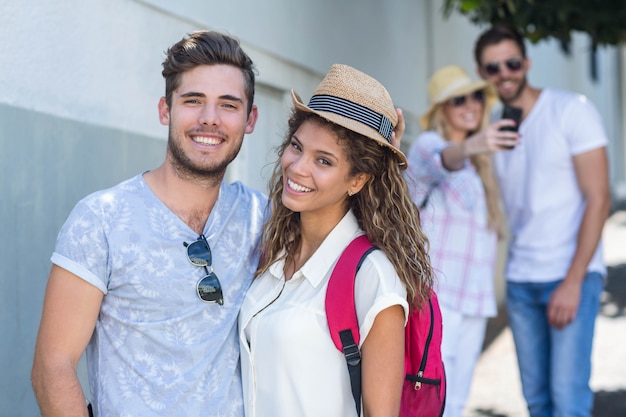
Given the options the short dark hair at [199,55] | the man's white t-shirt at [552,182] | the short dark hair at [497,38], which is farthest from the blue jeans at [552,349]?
the short dark hair at [199,55]

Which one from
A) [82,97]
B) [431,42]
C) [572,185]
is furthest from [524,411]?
[82,97]

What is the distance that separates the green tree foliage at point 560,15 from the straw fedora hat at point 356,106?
346 cm

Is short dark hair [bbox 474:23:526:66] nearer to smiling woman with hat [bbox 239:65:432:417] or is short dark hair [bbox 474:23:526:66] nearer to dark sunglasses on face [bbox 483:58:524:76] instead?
dark sunglasses on face [bbox 483:58:524:76]

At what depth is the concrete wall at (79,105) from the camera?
3094 millimetres

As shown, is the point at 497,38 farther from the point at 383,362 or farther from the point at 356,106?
the point at 383,362

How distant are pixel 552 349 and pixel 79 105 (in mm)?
2741

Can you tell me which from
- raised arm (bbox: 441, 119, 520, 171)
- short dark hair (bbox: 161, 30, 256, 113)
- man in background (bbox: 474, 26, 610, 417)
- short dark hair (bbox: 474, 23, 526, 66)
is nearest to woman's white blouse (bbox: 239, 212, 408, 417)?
short dark hair (bbox: 161, 30, 256, 113)

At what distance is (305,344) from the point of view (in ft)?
8.73

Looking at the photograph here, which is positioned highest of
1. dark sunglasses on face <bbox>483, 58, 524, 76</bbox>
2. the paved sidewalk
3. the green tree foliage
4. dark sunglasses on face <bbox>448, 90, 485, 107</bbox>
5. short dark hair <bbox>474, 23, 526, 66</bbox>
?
the green tree foliage

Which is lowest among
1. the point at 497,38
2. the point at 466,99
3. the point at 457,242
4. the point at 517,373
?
the point at 517,373

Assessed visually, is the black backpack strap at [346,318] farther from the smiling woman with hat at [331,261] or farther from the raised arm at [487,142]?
the raised arm at [487,142]

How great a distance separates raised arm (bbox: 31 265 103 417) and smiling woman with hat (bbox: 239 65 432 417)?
1.82 ft

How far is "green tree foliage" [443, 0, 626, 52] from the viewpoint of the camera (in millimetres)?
6203

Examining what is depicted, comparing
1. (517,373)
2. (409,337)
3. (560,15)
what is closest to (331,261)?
(409,337)
